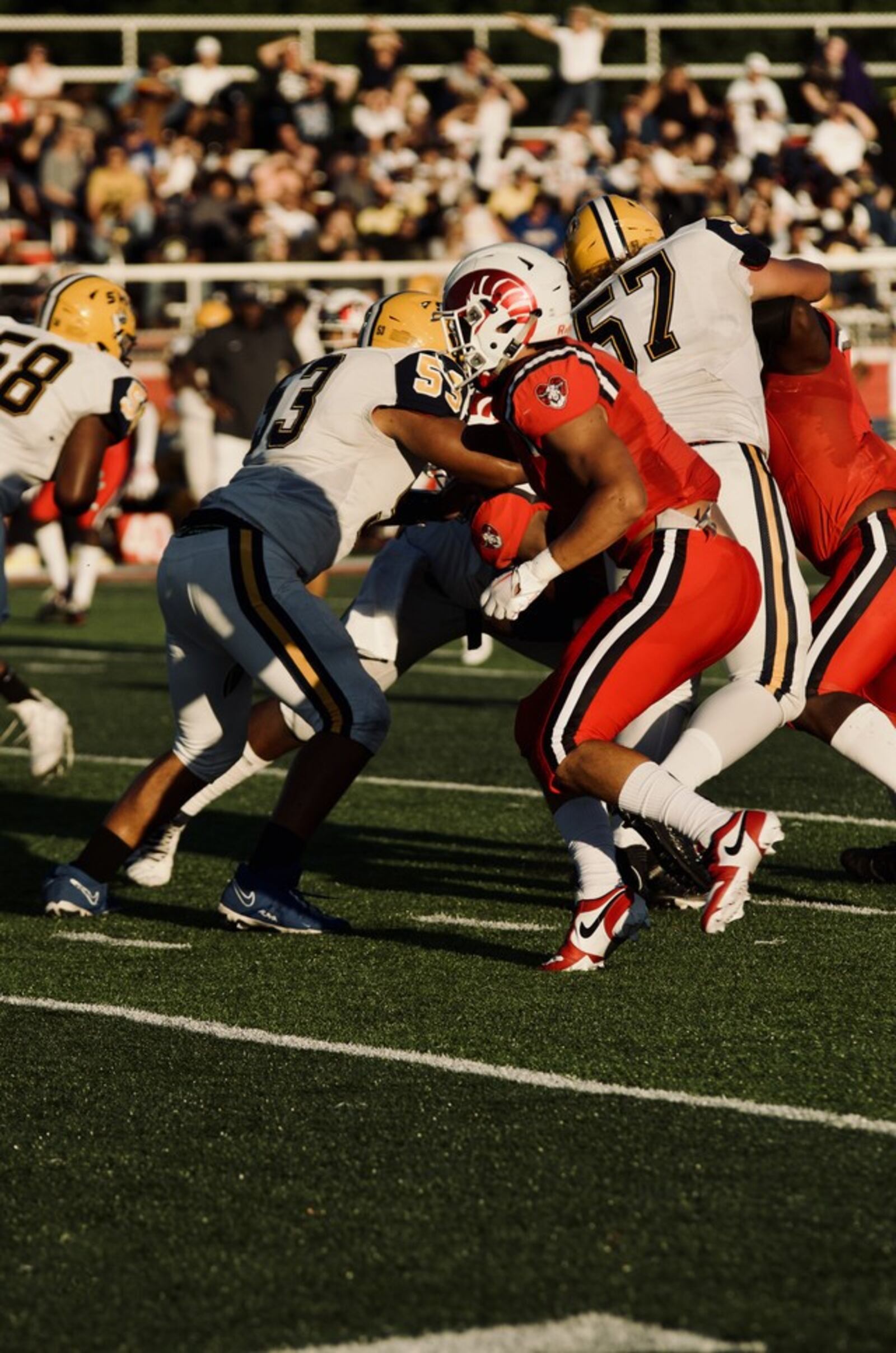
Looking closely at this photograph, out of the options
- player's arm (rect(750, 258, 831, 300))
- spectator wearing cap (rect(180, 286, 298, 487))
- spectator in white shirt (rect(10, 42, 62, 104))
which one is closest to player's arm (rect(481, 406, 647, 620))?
player's arm (rect(750, 258, 831, 300))

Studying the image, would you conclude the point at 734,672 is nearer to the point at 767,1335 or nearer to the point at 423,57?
the point at 767,1335

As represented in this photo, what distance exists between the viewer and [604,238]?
19.2 ft

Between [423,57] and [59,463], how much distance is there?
1805cm

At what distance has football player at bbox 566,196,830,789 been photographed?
17.1ft

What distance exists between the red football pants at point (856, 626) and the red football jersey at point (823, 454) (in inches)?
6.0

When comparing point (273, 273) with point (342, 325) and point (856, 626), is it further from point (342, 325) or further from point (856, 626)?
point (856, 626)

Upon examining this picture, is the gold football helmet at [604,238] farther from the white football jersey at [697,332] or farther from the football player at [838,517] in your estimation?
the football player at [838,517]

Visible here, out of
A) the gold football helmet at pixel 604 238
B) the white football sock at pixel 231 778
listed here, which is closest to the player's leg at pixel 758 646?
the gold football helmet at pixel 604 238

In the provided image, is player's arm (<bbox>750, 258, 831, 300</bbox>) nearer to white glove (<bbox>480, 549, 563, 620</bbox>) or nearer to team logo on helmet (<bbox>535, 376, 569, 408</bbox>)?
team logo on helmet (<bbox>535, 376, 569, 408</bbox>)

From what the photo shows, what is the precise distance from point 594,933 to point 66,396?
275cm

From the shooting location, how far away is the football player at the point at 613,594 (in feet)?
15.4

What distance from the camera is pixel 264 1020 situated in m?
4.65

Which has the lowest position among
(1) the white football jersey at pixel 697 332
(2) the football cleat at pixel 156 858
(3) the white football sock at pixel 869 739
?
(2) the football cleat at pixel 156 858

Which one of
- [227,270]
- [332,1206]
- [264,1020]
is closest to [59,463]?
[264,1020]
